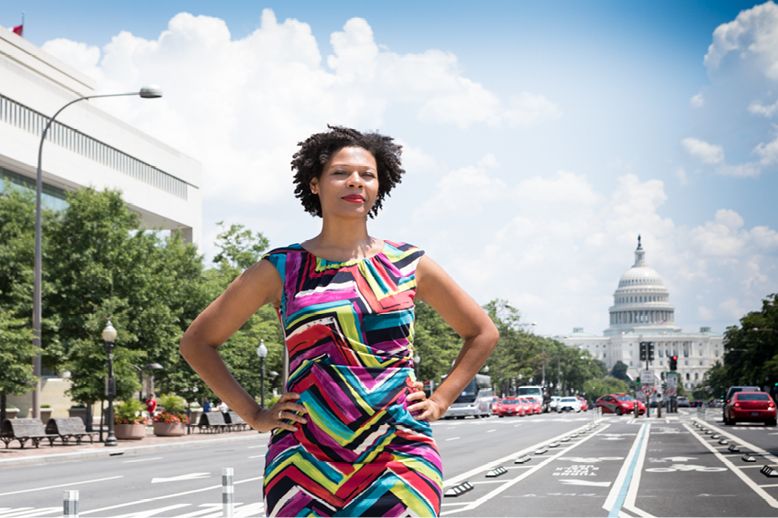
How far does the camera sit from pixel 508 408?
82.7 meters

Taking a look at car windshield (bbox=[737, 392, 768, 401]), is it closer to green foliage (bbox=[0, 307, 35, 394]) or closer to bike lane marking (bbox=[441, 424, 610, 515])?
bike lane marking (bbox=[441, 424, 610, 515])

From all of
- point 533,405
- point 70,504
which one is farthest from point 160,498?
point 533,405

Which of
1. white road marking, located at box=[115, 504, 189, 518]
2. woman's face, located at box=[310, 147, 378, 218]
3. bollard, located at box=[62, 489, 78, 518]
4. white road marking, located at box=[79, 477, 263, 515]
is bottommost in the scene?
white road marking, located at box=[79, 477, 263, 515]

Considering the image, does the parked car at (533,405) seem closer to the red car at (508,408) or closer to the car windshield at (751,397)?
the red car at (508,408)

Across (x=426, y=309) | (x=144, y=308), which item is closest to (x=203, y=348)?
(x=144, y=308)

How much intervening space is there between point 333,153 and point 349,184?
0.44 feet

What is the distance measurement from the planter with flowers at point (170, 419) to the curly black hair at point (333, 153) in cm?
4077

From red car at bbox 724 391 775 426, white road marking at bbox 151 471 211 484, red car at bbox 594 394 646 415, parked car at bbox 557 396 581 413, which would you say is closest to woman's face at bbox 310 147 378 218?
white road marking at bbox 151 471 211 484

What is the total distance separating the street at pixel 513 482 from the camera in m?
14.7

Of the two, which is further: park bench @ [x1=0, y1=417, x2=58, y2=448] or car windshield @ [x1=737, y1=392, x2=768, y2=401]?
car windshield @ [x1=737, y1=392, x2=768, y2=401]

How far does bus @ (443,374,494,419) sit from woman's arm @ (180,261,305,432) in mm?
69813

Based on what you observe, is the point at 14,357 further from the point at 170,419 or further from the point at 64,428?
the point at 170,419

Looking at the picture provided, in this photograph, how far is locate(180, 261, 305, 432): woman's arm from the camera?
3549 mm

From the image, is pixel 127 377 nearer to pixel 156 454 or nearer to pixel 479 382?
pixel 156 454
